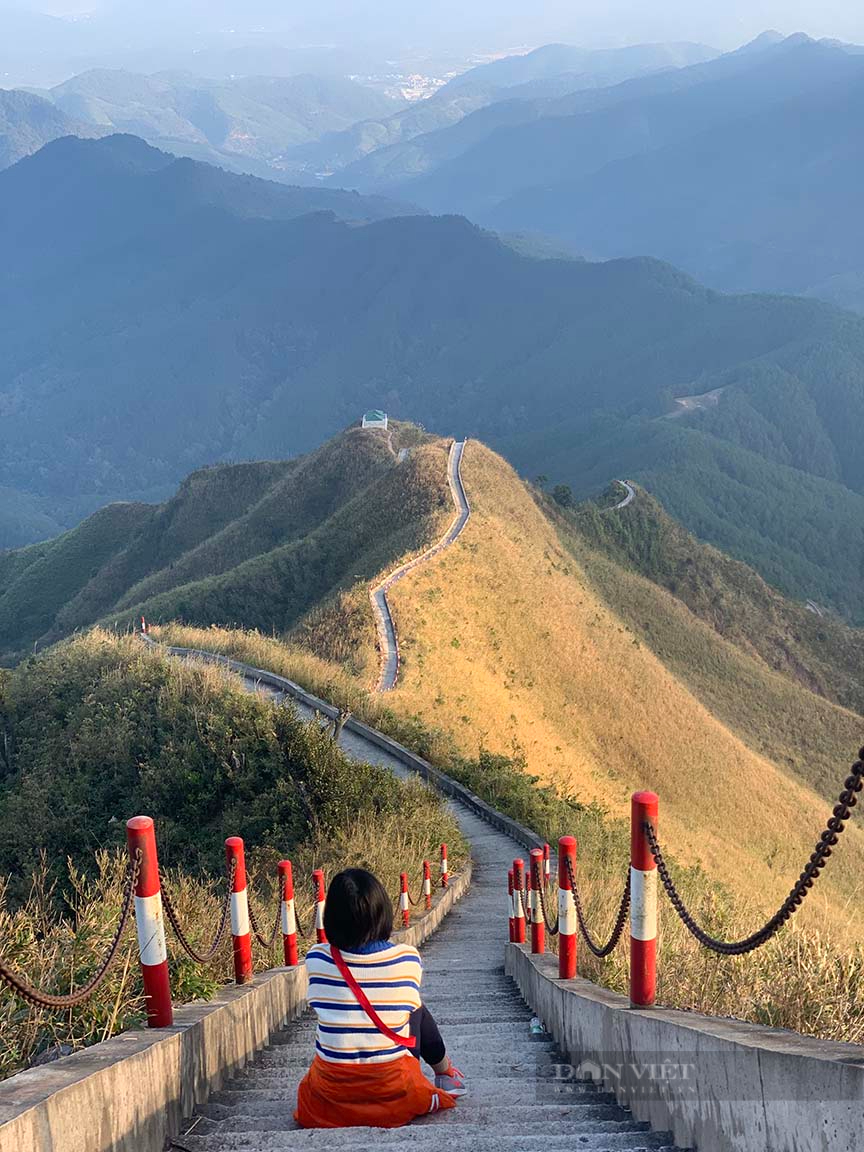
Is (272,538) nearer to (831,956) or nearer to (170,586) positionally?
(170,586)

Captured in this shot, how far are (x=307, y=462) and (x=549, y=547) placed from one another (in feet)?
77.8

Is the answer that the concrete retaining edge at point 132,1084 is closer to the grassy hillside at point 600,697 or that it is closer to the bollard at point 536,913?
the bollard at point 536,913

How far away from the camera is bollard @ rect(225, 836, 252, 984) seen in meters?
6.22

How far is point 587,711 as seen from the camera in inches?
1371

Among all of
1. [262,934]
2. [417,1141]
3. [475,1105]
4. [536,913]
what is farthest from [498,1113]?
[536,913]

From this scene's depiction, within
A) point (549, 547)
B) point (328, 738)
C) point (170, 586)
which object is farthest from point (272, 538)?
point (328, 738)

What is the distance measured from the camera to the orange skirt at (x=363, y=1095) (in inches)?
182

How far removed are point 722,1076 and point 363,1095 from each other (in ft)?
5.36

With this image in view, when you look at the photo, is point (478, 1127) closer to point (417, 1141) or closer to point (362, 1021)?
point (417, 1141)

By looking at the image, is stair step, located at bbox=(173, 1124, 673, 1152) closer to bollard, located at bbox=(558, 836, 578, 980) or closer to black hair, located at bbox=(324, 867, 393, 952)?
black hair, located at bbox=(324, 867, 393, 952)

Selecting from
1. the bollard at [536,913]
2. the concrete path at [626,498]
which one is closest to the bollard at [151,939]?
the bollard at [536,913]

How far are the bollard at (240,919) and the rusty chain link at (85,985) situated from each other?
1.32 metres

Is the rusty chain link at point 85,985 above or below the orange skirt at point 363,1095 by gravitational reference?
above

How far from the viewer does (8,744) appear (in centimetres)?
2105
